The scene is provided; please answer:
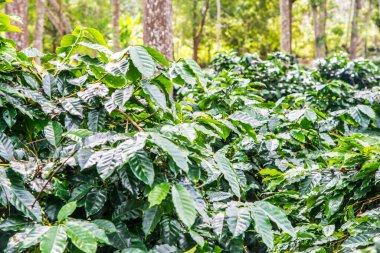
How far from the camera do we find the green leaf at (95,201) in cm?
135

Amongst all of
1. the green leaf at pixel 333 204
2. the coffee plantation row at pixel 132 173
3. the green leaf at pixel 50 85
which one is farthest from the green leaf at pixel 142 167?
the green leaf at pixel 333 204

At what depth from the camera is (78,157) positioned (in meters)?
→ 1.34

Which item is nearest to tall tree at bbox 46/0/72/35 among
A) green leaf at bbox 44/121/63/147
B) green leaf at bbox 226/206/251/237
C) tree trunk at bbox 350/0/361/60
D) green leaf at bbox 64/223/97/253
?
tree trunk at bbox 350/0/361/60

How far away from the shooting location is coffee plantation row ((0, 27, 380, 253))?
49.8 inches

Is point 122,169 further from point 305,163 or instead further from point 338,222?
point 305,163

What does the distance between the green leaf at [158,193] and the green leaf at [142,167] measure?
3 centimetres

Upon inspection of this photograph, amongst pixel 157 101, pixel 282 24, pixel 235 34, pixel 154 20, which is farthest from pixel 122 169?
pixel 235 34

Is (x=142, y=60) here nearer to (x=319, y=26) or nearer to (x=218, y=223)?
(x=218, y=223)

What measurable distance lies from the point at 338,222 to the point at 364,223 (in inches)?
14.0

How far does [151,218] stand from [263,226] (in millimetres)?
363

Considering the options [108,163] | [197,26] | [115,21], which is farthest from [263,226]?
[197,26]

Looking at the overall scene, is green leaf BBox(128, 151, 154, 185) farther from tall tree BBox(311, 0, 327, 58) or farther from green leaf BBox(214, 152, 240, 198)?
tall tree BBox(311, 0, 327, 58)

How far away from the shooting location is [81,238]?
1.14m

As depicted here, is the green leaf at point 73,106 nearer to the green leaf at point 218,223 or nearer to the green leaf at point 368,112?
the green leaf at point 218,223
